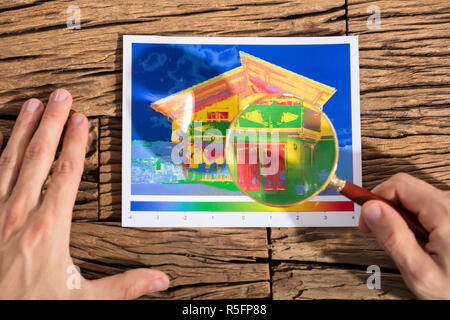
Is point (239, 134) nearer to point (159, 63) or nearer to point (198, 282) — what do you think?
point (159, 63)

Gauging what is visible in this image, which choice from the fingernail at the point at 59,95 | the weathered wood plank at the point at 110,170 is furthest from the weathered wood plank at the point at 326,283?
the fingernail at the point at 59,95

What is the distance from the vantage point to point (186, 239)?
1166 millimetres

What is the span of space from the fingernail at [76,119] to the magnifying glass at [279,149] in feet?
1.76

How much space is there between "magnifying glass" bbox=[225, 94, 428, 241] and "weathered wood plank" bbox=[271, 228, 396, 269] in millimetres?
175

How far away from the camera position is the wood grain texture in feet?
3.89

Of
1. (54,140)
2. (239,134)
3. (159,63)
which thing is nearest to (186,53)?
(159,63)

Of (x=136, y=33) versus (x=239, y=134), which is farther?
(x=136, y=33)

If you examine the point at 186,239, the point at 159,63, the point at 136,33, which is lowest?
the point at 186,239

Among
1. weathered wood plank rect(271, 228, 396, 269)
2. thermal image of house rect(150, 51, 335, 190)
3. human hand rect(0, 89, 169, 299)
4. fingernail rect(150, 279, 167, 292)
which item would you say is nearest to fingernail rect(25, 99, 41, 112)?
human hand rect(0, 89, 169, 299)

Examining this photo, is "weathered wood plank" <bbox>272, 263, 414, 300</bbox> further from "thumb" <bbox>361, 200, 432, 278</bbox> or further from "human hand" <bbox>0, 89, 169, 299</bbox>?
"human hand" <bbox>0, 89, 169, 299</bbox>

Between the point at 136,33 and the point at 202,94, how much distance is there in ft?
1.10

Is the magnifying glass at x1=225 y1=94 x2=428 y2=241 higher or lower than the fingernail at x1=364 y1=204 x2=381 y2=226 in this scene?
higher

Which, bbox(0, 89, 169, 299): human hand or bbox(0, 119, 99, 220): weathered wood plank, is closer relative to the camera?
bbox(0, 89, 169, 299): human hand

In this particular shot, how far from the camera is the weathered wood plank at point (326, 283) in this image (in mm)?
1146
